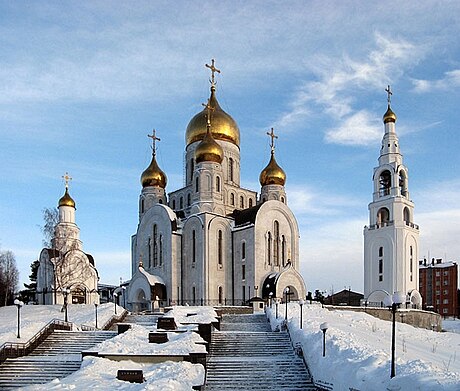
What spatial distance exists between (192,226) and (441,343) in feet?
65.6

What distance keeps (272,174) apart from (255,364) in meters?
31.5

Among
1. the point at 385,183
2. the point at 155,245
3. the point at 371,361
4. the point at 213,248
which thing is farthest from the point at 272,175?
the point at 371,361

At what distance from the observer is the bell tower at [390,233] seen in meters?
41.3

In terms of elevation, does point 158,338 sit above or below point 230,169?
below

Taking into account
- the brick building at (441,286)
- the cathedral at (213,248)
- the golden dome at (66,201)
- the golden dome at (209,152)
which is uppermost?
the golden dome at (209,152)

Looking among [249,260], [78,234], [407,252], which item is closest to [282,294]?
[249,260]

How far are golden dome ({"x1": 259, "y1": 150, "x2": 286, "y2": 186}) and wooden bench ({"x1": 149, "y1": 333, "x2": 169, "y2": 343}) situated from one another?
3008 cm

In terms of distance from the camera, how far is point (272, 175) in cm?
4669

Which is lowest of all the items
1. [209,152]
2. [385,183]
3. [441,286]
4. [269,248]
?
[441,286]

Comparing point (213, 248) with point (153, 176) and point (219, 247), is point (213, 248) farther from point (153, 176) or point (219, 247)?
point (153, 176)

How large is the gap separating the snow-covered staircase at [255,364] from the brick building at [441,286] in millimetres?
57665

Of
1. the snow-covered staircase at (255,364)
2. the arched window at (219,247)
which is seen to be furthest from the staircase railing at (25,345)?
the arched window at (219,247)

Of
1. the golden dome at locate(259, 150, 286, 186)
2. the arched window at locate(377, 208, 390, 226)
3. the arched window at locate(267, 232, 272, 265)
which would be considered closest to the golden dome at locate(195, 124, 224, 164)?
the golden dome at locate(259, 150, 286, 186)

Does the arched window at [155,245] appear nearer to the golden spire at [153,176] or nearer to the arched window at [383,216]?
the golden spire at [153,176]
